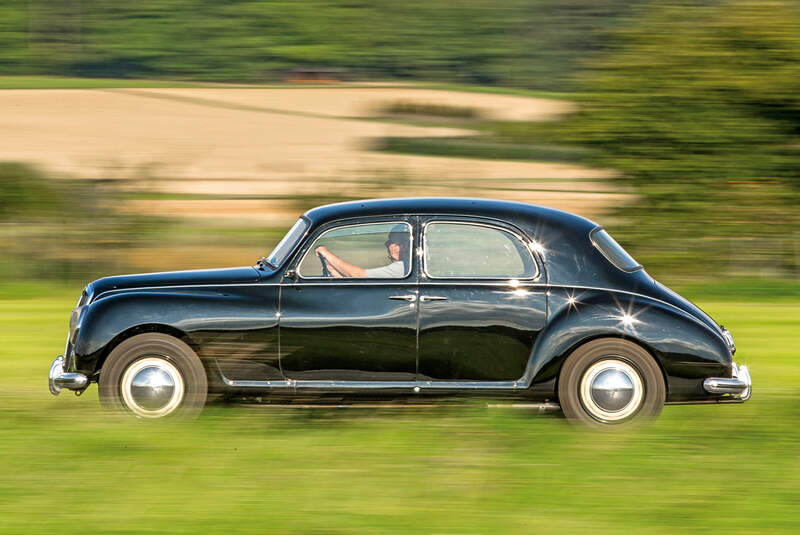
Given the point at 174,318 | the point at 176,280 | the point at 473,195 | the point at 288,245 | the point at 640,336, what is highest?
the point at 473,195

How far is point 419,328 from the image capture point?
270 inches

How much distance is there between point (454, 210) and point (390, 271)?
0.56m

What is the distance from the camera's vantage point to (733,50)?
52.1 ft

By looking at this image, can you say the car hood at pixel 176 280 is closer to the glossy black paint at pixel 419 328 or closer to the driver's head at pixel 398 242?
the glossy black paint at pixel 419 328

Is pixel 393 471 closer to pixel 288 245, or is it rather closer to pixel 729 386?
pixel 288 245

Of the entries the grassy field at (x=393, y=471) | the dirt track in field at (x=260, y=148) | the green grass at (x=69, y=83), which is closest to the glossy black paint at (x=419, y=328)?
the grassy field at (x=393, y=471)

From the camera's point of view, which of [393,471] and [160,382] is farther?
[160,382]

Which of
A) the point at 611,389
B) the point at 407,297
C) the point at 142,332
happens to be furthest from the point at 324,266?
the point at 611,389

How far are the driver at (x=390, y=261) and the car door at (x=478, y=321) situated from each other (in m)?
0.15

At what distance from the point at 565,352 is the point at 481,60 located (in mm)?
44449

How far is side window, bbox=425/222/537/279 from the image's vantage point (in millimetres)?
6961

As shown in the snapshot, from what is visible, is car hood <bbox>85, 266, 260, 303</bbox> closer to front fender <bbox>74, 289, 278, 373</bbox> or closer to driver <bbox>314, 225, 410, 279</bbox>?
front fender <bbox>74, 289, 278, 373</bbox>

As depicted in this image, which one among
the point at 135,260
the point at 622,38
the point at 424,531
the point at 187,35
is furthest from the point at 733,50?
the point at 187,35

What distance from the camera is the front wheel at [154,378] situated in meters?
6.91
